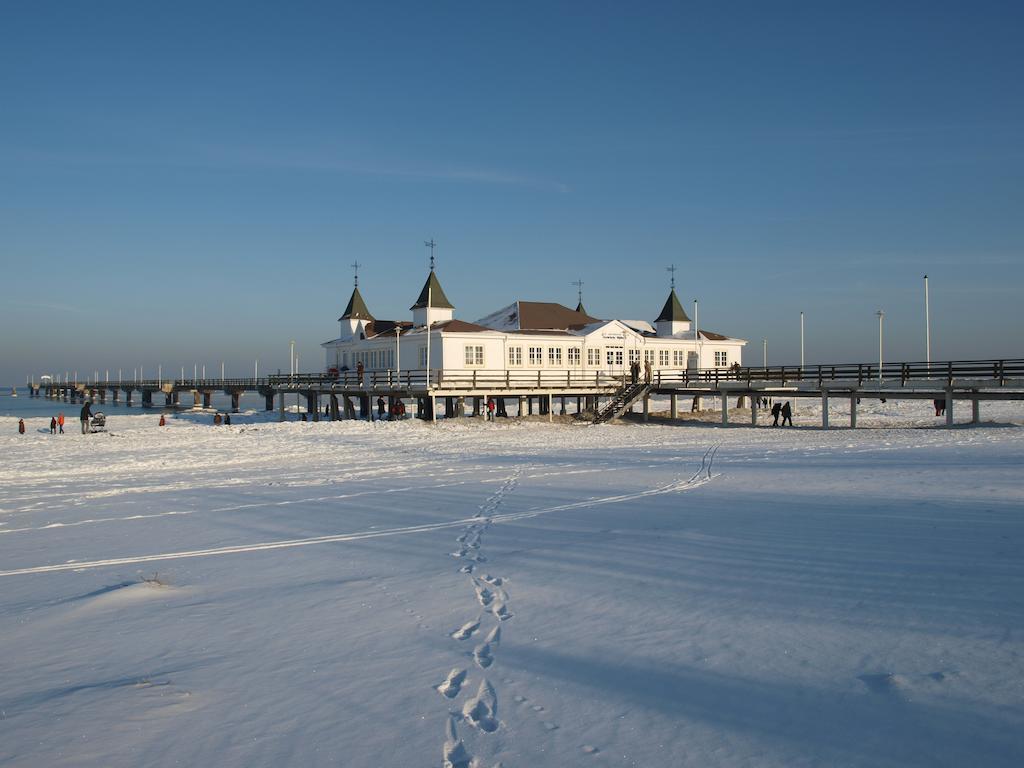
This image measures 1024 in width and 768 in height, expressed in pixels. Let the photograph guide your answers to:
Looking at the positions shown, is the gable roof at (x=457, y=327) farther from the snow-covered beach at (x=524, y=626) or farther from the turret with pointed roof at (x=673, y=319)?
the snow-covered beach at (x=524, y=626)

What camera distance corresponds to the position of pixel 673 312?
5103cm

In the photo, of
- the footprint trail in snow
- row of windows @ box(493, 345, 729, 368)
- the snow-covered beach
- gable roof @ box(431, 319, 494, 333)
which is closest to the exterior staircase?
row of windows @ box(493, 345, 729, 368)

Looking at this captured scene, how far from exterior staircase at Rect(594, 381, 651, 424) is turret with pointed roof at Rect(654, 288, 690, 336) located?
9430 millimetres

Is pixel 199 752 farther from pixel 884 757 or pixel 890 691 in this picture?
pixel 890 691

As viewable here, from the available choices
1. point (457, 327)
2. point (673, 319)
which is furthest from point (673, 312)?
point (457, 327)

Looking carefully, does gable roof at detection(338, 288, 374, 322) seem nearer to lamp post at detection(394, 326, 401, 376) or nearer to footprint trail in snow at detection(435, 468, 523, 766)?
lamp post at detection(394, 326, 401, 376)

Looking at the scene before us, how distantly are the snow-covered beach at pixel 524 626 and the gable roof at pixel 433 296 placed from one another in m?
32.2

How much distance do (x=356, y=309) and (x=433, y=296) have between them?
324 inches

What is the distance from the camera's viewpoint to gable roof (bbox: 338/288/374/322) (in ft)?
174

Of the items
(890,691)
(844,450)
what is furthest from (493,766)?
(844,450)

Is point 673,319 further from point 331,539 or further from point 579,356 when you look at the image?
point 331,539

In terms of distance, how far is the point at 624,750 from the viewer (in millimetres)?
4898

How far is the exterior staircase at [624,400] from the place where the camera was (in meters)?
41.7

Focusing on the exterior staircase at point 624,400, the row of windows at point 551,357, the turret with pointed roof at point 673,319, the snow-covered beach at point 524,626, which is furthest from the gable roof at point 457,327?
the snow-covered beach at point 524,626
